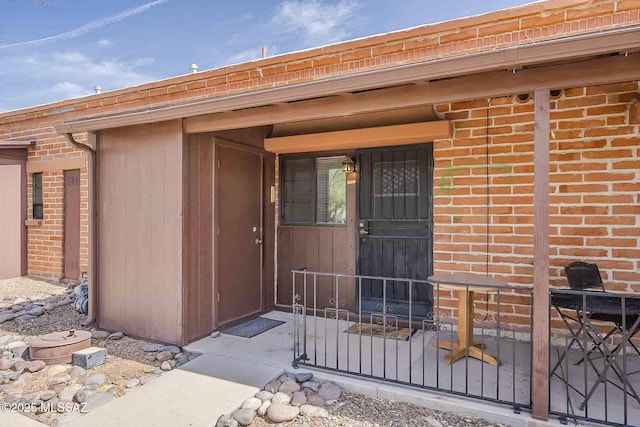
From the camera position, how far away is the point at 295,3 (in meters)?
7.15

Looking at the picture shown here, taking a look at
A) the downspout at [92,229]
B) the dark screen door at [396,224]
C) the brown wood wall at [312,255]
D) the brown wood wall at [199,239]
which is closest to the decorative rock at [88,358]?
the brown wood wall at [199,239]

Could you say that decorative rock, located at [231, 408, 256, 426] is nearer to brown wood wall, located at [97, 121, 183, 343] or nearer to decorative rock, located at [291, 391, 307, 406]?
decorative rock, located at [291, 391, 307, 406]

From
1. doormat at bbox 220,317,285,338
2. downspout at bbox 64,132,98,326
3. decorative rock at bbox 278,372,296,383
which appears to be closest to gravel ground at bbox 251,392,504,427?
decorative rock at bbox 278,372,296,383

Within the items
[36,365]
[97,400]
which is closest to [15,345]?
[36,365]

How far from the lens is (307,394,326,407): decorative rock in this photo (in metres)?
2.64

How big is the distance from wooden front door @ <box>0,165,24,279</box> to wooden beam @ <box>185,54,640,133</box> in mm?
5269

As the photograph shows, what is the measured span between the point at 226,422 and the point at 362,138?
2.89m

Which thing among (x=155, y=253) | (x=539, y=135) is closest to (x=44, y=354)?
(x=155, y=253)

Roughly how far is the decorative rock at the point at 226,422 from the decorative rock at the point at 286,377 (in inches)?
21.7

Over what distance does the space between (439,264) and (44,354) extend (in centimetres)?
368

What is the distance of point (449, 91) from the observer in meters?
2.55

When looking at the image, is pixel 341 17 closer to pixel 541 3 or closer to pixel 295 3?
pixel 295 3

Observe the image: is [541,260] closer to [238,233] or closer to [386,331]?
[386,331]

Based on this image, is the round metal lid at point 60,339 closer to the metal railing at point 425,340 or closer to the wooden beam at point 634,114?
the metal railing at point 425,340
